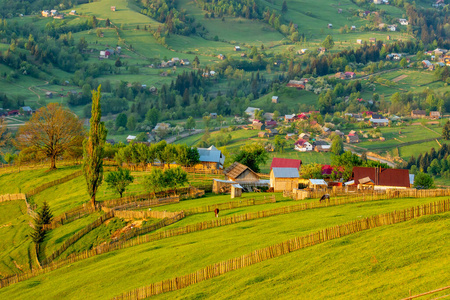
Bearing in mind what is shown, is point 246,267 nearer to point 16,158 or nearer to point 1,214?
point 1,214

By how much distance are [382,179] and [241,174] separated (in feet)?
64.7

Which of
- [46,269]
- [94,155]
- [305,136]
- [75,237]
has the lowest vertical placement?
[305,136]

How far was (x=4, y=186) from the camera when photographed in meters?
86.8

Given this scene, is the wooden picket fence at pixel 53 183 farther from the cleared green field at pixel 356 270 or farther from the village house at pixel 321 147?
the village house at pixel 321 147

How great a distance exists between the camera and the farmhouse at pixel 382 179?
71.7 meters

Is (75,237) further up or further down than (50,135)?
further down

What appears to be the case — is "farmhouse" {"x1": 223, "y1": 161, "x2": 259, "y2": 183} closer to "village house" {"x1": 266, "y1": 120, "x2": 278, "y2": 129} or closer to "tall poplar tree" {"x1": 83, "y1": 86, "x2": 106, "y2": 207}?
"tall poplar tree" {"x1": 83, "y1": 86, "x2": 106, "y2": 207}

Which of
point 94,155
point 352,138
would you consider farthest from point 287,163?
point 352,138

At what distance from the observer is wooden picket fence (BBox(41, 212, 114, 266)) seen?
51631mm

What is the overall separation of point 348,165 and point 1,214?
169 ft

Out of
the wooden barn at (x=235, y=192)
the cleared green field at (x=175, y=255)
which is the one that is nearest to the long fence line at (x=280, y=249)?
the cleared green field at (x=175, y=255)

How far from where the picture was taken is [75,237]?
55.4 m

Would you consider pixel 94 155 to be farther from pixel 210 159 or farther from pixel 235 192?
pixel 210 159

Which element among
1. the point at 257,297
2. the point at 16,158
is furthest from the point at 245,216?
the point at 16,158
